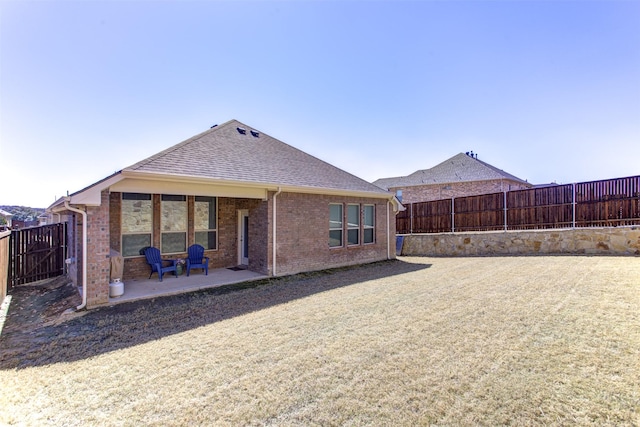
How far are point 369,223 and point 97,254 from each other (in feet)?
29.4

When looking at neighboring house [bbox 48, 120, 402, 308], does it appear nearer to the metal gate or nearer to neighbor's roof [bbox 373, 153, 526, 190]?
the metal gate

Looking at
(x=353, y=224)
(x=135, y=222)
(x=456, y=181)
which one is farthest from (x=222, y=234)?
(x=456, y=181)

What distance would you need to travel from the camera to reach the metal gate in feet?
28.7

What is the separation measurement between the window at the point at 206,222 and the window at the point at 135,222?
1336mm

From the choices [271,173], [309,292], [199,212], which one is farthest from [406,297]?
[199,212]

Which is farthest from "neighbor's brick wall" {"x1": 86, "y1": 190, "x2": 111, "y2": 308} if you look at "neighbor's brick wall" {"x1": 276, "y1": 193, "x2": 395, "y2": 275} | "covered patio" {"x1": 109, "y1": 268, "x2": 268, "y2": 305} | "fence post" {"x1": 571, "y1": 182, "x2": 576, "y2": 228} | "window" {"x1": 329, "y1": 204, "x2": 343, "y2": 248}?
"fence post" {"x1": 571, "y1": 182, "x2": 576, "y2": 228}

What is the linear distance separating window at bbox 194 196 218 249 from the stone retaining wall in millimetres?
9569

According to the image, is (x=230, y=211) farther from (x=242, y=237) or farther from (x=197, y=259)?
(x=197, y=259)

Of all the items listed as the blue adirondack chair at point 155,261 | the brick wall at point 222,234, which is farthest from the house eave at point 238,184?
the blue adirondack chair at point 155,261

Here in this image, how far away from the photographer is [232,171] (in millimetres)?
8398

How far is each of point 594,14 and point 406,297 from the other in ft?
31.2

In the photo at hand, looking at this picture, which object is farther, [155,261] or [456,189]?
[456,189]

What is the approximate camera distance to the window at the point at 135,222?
26.8 ft

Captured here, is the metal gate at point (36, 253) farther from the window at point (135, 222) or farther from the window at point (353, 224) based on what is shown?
the window at point (353, 224)
